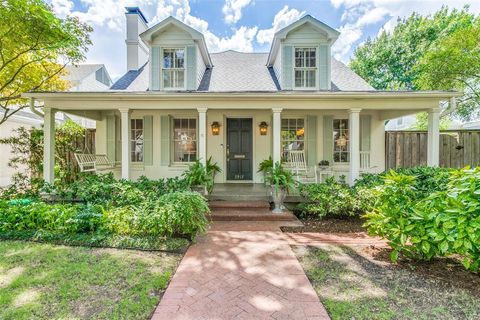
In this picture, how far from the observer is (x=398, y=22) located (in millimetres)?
20609

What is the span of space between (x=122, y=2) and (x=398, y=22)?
21.6 m

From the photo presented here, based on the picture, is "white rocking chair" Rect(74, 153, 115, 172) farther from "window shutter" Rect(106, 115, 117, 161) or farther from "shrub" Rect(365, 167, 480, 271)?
"shrub" Rect(365, 167, 480, 271)

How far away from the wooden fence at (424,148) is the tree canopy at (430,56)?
254cm

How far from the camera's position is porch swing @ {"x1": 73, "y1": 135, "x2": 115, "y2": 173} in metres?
6.64

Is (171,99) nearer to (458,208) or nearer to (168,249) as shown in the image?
(168,249)

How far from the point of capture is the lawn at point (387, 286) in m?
2.28

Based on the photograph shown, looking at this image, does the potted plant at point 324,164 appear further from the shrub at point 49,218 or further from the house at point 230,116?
the shrub at point 49,218


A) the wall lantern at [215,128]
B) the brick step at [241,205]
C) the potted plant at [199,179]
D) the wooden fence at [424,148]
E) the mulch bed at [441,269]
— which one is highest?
the wall lantern at [215,128]

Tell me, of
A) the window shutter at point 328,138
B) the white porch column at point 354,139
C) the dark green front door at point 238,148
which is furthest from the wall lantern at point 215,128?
the white porch column at point 354,139

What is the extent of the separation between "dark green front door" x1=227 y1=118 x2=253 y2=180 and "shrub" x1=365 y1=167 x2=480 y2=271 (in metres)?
4.80

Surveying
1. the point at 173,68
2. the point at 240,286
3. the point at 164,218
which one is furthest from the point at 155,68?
the point at 240,286

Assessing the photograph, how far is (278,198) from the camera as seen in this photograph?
563 cm

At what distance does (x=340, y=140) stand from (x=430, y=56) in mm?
5716

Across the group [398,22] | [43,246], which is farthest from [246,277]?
[398,22]
